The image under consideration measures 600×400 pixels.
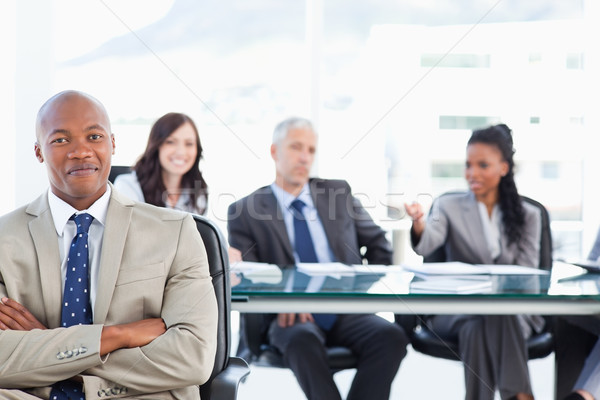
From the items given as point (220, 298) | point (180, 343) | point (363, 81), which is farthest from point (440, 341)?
point (363, 81)

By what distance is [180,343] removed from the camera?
138 cm

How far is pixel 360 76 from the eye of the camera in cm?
459

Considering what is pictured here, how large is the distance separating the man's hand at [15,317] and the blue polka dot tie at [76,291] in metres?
0.06

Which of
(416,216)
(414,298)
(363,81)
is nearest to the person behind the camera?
(414,298)

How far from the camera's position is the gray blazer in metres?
2.85

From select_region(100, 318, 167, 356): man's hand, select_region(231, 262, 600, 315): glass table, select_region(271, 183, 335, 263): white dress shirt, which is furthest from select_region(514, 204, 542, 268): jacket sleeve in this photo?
select_region(100, 318, 167, 356): man's hand

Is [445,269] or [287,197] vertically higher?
[287,197]

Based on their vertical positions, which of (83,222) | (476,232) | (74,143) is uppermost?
(74,143)

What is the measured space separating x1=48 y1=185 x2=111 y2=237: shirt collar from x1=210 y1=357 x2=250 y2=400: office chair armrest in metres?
0.43

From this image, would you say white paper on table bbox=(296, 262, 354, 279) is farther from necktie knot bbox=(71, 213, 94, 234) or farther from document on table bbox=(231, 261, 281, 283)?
necktie knot bbox=(71, 213, 94, 234)

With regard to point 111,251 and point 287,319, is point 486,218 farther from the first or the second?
point 111,251

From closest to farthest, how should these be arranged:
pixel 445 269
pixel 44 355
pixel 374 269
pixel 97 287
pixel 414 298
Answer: pixel 44 355, pixel 97 287, pixel 414 298, pixel 445 269, pixel 374 269

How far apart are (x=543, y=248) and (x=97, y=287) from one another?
2.06m

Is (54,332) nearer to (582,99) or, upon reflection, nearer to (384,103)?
(384,103)
